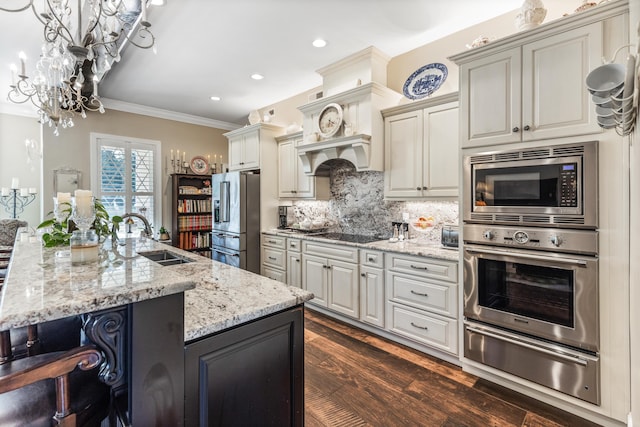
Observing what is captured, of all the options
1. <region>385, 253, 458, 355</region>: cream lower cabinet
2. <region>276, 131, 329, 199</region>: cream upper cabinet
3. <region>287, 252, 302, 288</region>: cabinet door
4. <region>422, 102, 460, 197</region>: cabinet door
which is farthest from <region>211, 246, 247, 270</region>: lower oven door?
<region>422, 102, 460, 197</region>: cabinet door

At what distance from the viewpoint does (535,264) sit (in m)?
2.00

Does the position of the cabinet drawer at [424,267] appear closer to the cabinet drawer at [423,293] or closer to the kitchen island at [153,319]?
the cabinet drawer at [423,293]

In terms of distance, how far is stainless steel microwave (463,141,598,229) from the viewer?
181 cm

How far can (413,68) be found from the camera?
10.9ft

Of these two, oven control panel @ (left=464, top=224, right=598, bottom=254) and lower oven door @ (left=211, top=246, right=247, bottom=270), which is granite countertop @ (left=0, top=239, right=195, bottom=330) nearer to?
oven control panel @ (left=464, top=224, right=598, bottom=254)

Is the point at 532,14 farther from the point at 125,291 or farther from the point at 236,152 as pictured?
the point at 236,152

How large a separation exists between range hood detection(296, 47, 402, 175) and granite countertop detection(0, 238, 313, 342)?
79.9 inches

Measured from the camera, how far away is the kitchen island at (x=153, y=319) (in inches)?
31.1

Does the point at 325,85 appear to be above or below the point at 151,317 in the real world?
above

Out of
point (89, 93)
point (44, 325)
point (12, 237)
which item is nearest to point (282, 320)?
point (44, 325)

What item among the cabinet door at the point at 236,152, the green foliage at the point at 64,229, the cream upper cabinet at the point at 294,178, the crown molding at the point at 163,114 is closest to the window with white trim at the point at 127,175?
the crown molding at the point at 163,114

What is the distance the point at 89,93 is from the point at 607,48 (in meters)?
5.10

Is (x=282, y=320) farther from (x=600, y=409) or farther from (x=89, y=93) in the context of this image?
(x=89, y=93)

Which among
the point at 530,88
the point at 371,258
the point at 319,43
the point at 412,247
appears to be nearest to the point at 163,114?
the point at 319,43
